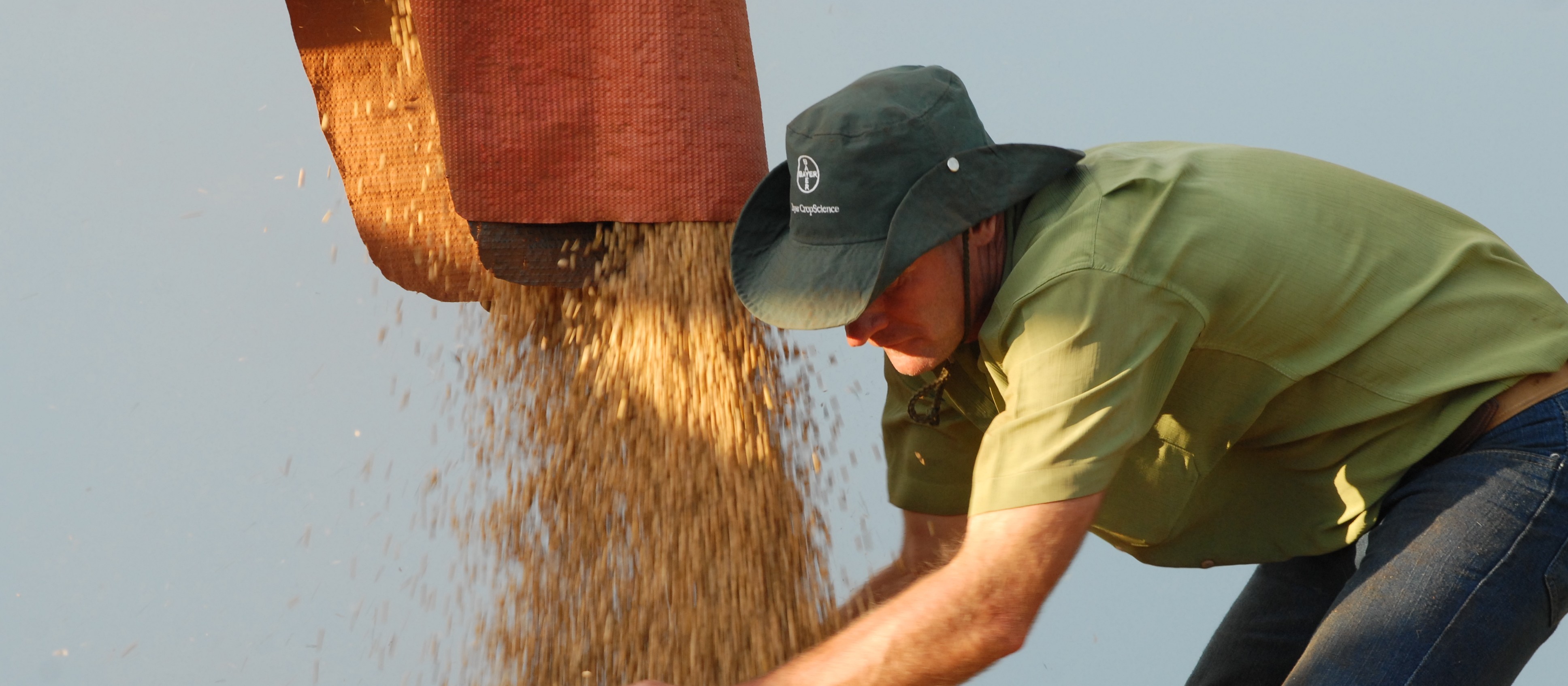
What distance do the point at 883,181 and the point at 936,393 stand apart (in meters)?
0.32

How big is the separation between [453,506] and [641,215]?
1.77 feet

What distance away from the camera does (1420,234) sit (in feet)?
4.46

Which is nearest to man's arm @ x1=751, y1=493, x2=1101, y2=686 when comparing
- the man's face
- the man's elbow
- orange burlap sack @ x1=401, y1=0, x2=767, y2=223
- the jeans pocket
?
the man's elbow

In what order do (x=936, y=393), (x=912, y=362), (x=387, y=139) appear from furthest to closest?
(x=387, y=139), (x=936, y=393), (x=912, y=362)

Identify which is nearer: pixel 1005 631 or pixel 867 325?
pixel 1005 631

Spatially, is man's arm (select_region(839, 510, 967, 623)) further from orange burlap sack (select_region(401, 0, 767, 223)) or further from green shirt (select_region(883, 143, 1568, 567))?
orange burlap sack (select_region(401, 0, 767, 223))

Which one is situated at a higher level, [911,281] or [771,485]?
[911,281]

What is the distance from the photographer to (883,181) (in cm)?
125

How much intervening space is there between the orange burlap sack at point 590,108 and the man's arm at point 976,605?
590 mm

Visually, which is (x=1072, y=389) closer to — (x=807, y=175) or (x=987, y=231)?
(x=987, y=231)

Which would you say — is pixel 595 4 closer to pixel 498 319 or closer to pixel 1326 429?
pixel 498 319

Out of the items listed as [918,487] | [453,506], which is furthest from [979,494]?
[453,506]

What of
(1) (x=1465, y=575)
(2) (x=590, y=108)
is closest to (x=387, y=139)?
(2) (x=590, y=108)

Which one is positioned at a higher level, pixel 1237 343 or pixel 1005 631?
pixel 1237 343
